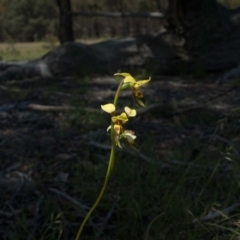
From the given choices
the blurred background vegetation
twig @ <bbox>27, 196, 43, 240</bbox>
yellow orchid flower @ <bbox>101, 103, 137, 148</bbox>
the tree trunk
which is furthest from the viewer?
the blurred background vegetation

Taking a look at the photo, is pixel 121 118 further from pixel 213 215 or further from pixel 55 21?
pixel 55 21

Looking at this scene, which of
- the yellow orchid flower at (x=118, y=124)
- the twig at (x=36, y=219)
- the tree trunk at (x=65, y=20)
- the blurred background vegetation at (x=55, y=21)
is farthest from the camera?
the blurred background vegetation at (x=55, y=21)

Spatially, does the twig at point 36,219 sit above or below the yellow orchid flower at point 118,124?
below

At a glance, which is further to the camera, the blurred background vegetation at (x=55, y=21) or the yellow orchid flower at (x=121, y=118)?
the blurred background vegetation at (x=55, y=21)

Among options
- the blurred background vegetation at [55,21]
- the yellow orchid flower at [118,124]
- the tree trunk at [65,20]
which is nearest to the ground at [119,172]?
the yellow orchid flower at [118,124]

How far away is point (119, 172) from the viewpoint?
369cm

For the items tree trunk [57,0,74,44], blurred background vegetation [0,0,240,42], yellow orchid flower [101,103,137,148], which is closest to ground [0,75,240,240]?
yellow orchid flower [101,103,137,148]

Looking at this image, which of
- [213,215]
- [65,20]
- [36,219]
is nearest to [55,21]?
[65,20]

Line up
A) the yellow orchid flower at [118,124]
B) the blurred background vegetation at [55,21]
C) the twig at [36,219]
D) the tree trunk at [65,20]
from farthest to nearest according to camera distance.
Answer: the blurred background vegetation at [55,21] < the tree trunk at [65,20] < the twig at [36,219] < the yellow orchid flower at [118,124]

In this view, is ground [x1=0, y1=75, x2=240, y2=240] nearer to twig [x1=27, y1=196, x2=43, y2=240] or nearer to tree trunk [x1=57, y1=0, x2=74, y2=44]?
twig [x1=27, y1=196, x2=43, y2=240]

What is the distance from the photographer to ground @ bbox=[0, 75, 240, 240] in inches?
121

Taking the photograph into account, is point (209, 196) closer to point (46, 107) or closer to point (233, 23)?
point (46, 107)

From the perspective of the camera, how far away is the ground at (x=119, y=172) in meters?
3.07

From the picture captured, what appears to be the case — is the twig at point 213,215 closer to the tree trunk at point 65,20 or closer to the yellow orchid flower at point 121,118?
the yellow orchid flower at point 121,118
